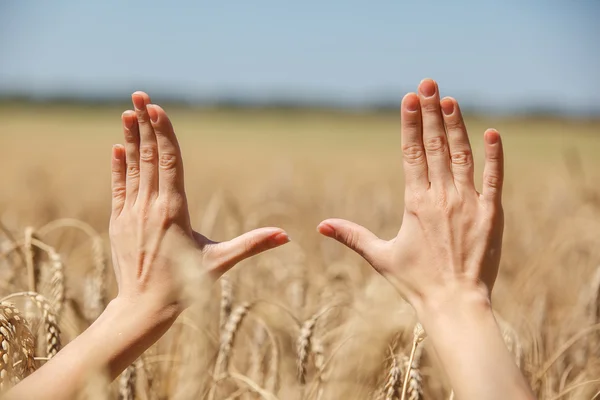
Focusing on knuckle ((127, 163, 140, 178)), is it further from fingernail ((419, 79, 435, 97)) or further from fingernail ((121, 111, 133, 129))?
fingernail ((419, 79, 435, 97))

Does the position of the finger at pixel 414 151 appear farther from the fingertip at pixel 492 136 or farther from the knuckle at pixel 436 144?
the fingertip at pixel 492 136

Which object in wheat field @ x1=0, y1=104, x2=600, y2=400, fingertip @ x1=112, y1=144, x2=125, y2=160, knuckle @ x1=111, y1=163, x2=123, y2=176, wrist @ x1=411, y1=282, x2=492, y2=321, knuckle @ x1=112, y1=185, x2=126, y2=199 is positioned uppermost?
fingertip @ x1=112, y1=144, x2=125, y2=160

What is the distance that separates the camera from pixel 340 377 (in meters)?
1.71

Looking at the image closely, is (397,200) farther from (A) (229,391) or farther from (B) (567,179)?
(A) (229,391)

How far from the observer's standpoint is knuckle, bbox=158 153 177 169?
1.49m

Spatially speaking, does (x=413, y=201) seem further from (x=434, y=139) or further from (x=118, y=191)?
(x=118, y=191)

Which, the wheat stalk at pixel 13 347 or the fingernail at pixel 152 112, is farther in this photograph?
the fingernail at pixel 152 112

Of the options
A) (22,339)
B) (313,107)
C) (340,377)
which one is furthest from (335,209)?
(313,107)

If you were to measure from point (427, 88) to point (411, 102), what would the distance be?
0.15ft

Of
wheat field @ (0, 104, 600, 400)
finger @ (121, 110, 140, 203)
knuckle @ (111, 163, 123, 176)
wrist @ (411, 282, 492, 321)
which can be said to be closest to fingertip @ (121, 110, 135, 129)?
finger @ (121, 110, 140, 203)

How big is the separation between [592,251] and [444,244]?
6.82 ft

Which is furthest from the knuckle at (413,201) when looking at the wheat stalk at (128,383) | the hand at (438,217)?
the wheat stalk at (128,383)

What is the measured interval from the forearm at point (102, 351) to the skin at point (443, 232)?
420 millimetres

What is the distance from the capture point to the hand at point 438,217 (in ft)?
4.49
